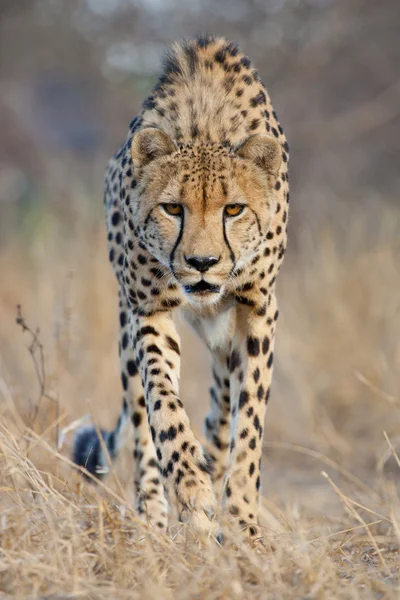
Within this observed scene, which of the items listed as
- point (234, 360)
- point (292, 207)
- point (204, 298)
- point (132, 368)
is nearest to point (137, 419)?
point (132, 368)

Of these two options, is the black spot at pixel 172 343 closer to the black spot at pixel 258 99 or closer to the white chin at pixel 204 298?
the white chin at pixel 204 298

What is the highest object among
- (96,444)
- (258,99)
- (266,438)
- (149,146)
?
(258,99)

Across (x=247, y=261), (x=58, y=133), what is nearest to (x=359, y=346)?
(x=247, y=261)

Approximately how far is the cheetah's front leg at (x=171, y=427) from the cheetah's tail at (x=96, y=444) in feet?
2.02

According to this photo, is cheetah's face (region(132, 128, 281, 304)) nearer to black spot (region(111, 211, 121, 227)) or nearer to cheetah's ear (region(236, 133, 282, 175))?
cheetah's ear (region(236, 133, 282, 175))

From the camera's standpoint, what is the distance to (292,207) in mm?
10289

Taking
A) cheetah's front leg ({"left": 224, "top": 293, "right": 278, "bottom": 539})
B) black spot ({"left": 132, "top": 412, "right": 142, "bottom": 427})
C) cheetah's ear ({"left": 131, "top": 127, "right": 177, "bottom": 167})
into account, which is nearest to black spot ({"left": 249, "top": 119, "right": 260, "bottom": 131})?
cheetah's ear ({"left": 131, "top": 127, "right": 177, "bottom": 167})

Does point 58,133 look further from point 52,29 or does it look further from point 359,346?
point 359,346

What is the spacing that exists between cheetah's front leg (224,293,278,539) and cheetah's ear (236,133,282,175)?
0.48 metres

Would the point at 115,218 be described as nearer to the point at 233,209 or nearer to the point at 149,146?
the point at 149,146

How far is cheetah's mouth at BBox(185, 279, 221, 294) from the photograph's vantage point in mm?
3232

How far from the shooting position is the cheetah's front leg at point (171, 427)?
3.09 metres

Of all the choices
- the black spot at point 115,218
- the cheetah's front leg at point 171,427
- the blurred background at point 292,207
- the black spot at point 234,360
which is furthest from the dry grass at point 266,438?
the black spot at point 115,218

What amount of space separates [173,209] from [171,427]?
70cm
